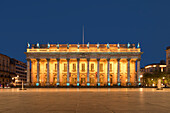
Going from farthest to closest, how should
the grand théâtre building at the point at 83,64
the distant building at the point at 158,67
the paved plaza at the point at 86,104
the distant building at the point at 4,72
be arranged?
the distant building at the point at 158,67
the distant building at the point at 4,72
the grand théâtre building at the point at 83,64
the paved plaza at the point at 86,104

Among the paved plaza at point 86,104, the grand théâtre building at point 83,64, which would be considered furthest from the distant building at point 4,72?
the paved plaza at point 86,104

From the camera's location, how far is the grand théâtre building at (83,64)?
8338 centimetres

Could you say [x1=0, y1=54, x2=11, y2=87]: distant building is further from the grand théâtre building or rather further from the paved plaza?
the paved plaza

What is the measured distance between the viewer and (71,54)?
8375 cm

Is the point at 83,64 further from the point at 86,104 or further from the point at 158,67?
the point at 86,104

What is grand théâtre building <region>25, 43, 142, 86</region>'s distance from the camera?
8338 cm

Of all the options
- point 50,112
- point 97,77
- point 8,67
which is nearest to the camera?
point 50,112

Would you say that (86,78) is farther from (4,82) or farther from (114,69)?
(4,82)

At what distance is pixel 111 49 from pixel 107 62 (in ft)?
16.3

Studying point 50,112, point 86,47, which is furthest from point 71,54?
point 50,112

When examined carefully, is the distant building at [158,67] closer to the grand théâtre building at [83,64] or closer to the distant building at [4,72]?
the grand théâtre building at [83,64]

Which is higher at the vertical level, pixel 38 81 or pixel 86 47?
pixel 86 47

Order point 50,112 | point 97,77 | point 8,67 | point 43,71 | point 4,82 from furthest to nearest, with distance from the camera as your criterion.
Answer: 1. point 8,67
2. point 4,82
3. point 43,71
4. point 97,77
5. point 50,112

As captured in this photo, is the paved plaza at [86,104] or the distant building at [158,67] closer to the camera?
the paved plaza at [86,104]
